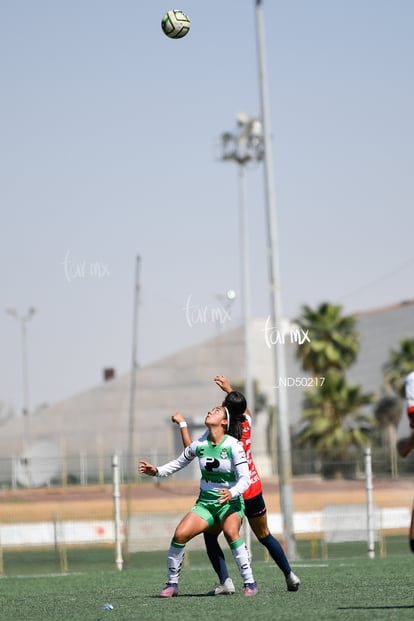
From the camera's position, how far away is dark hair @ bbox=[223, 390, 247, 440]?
1265 cm

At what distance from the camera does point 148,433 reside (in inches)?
2844

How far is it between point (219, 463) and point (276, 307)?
444 inches

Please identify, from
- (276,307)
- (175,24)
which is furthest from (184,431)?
(276,307)

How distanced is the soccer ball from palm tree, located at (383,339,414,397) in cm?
4881

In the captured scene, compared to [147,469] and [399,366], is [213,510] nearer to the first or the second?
[147,469]

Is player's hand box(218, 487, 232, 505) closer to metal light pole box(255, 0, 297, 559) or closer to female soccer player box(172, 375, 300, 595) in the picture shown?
female soccer player box(172, 375, 300, 595)

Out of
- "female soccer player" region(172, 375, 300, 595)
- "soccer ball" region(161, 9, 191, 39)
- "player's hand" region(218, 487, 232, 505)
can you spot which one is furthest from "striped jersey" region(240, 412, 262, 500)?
"soccer ball" region(161, 9, 191, 39)

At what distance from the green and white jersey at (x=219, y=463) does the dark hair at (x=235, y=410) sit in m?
0.30

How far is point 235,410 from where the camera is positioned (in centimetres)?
1272

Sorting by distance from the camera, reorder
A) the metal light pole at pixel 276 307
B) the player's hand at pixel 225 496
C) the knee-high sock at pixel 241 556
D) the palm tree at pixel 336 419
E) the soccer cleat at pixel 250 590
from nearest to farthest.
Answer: the player's hand at pixel 225 496 → the knee-high sock at pixel 241 556 → the soccer cleat at pixel 250 590 → the metal light pole at pixel 276 307 → the palm tree at pixel 336 419

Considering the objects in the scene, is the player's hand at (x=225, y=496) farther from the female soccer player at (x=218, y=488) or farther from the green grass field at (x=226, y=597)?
the green grass field at (x=226, y=597)

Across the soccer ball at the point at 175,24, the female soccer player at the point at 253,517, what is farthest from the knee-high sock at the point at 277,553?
the soccer ball at the point at 175,24

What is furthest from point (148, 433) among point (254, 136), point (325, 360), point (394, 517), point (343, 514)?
point (343, 514)

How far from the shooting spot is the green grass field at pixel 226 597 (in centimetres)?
1073
